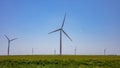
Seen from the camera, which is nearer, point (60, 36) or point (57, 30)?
point (60, 36)

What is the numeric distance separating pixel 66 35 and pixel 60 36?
5.66 metres

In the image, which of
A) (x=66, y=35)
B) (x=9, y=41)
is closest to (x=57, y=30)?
(x=66, y=35)

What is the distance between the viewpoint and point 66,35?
74938mm

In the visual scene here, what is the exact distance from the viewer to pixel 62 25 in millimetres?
73062

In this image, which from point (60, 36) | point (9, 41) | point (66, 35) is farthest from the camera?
point (9, 41)

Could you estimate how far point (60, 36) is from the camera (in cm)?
6956

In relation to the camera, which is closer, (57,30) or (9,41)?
(57,30)

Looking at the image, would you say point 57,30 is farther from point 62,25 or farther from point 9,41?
point 9,41

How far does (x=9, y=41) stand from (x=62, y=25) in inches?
1352

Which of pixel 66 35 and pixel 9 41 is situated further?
pixel 9 41

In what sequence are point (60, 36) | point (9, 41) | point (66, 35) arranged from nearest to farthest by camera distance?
1. point (60, 36)
2. point (66, 35)
3. point (9, 41)

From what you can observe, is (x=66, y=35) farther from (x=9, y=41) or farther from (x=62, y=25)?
(x=9, y=41)

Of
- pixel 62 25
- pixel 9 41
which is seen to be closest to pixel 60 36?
pixel 62 25

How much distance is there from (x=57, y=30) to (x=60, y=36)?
24.2ft
